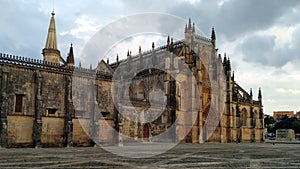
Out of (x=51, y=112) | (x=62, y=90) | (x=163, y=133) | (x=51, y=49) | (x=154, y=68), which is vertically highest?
(x=51, y=49)

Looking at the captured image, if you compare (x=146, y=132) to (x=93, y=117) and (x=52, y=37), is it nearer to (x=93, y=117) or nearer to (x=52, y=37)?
(x=93, y=117)

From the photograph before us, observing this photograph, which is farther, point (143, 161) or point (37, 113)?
point (37, 113)

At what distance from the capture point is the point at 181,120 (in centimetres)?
4906

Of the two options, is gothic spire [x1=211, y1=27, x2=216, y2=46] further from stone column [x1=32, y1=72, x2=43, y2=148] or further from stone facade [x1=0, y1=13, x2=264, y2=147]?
stone column [x1=32, y1=72, x2=43, y2=148]

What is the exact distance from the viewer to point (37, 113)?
32.5 meters

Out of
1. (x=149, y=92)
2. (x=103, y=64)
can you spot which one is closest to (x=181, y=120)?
(x=149, y=92)

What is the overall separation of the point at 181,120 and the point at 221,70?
13831mm

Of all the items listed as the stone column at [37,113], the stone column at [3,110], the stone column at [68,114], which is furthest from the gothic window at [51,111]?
the stone column at [3,110]

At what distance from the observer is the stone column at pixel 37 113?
3206cm

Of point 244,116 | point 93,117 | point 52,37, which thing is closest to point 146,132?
point 93,117

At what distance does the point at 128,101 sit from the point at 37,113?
13.3m

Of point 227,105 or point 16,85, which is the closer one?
point 16,85

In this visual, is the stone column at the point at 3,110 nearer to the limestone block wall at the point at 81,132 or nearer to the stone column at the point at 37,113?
the stone column at the point at 37,113

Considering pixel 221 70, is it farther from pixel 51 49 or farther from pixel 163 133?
pixel 51 49
